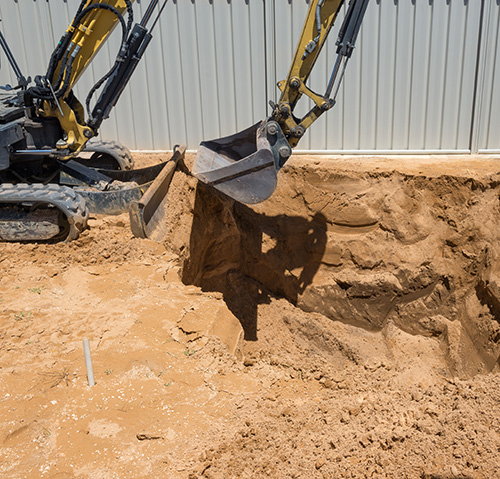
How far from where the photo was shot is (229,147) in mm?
6230

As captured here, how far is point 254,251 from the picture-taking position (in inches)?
274

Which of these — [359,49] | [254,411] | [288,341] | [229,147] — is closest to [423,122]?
[359,49]

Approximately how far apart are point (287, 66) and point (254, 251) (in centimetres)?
290

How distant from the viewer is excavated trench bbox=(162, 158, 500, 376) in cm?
633

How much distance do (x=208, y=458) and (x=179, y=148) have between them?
4637mm

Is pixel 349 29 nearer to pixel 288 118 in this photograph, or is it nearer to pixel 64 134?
pixel 288 118

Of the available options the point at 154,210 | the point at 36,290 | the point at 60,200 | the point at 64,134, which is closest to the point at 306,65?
the point at 154,210

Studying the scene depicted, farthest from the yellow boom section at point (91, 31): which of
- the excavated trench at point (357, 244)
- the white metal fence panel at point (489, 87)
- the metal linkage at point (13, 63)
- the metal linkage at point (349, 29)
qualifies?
the white metal fence panel at point (489, 87)

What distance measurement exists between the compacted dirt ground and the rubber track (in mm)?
205

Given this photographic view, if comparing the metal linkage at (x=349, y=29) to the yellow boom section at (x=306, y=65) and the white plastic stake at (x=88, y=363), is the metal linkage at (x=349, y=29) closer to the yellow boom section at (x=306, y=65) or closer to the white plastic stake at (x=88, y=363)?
the yellow boom section at (x=306, y=65)

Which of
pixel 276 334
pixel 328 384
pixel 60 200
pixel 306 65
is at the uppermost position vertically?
pixel 306 65

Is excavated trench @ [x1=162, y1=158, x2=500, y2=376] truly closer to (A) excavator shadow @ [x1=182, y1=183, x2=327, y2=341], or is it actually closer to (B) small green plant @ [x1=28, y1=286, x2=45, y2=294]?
(A) excavator shadow @ [x1=182, y1=183, x2=327, y2=341]

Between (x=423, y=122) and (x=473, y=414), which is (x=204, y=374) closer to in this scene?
(x=473, y=414)

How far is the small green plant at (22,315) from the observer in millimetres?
4414
